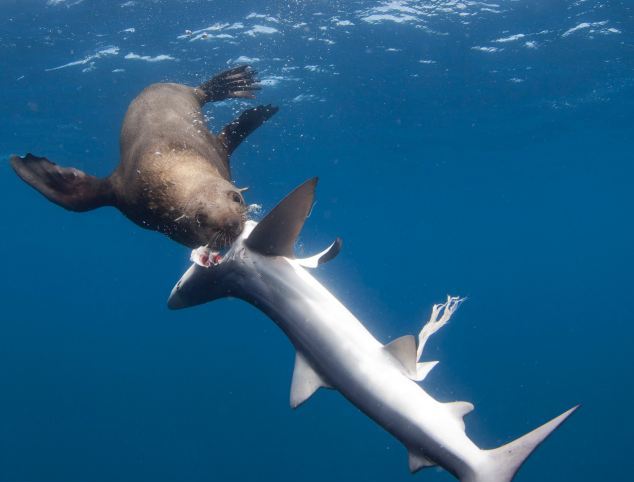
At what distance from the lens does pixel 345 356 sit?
352 cm

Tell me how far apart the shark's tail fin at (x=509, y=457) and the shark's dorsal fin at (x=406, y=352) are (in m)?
0.66

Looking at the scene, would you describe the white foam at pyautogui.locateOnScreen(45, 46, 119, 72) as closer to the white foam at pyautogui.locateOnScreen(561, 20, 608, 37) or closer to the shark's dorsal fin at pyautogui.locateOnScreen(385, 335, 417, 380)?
the white foam at pyautogui.locateOnScreen(561, 20, 608, 37)

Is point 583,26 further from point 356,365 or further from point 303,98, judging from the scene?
point 356,365

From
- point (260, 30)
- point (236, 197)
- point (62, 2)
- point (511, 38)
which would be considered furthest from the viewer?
point (511, 38)

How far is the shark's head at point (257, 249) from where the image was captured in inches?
140

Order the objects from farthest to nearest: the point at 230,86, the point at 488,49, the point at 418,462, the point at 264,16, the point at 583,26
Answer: the point at 488,49 < the point at 583,26 < the point at 264,16 < the point at 230,86 < the point at 418,462

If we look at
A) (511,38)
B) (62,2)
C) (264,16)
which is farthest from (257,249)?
(511,38)

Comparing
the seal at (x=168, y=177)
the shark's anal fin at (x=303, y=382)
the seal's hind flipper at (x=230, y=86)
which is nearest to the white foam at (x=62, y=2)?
the seal's hind flipper at (x=230, y=86)

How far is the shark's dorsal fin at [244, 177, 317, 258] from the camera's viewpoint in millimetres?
3517

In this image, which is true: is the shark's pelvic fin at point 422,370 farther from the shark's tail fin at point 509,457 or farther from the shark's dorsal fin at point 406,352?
the shark's tail fin at point 509,457

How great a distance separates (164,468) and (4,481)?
937cm

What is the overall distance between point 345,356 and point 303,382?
0.41 m

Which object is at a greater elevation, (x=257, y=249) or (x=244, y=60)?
(x=257, y=249)

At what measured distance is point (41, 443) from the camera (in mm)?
34312
